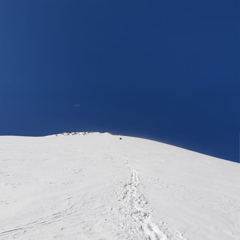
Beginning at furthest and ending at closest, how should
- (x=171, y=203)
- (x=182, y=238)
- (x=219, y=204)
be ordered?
1. (x=219, y=204)
2. (x=171, y=203)
3. (x=182, y=238)

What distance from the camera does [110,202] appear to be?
24.2ft

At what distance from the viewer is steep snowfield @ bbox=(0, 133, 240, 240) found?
18.4 feet

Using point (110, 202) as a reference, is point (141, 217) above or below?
below

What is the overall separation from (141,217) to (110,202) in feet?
4.50

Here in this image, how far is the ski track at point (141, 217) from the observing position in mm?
5576

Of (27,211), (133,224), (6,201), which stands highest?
(6,201)

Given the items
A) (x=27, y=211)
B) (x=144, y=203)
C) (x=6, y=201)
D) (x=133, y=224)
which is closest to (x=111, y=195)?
(x=144, y=203)

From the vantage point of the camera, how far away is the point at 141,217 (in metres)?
6.45

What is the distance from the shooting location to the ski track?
5.58m

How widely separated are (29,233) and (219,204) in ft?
24.8

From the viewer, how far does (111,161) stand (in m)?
14.9

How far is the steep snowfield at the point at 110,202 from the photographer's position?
559cm

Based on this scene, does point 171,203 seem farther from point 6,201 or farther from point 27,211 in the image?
point 6,201

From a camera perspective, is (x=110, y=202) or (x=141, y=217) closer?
(x=141, y=217)
